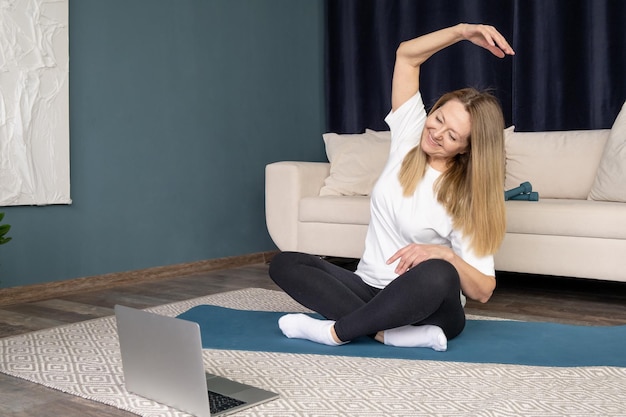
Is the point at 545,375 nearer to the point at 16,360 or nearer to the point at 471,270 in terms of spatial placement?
the point at 471,270

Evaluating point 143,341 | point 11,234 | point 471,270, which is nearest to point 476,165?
point 471,270

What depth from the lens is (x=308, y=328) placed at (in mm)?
2162

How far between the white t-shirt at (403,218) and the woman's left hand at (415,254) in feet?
0.31

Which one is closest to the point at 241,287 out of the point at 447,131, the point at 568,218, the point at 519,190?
the point at 519,190

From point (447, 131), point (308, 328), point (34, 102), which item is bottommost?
point (308, 328)

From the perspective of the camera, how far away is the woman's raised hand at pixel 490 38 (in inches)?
75.7

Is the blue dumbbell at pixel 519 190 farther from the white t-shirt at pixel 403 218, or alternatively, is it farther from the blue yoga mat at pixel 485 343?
the white t-shirt at pixel 403 218

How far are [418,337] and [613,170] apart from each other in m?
1.69

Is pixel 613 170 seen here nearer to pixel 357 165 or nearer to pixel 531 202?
pixel 531 202

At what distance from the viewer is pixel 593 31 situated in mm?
3996

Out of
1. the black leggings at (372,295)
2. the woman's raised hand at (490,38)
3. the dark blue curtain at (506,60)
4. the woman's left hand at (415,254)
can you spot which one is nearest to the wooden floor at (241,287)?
the black leggings at (372,295)

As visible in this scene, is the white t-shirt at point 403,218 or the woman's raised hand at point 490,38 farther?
the white t-shirt at point 403,218

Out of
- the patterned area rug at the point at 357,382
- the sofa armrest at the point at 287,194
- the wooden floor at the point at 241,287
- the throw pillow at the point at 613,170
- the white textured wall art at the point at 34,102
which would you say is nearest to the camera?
the patterned area rug at the point at 357,382

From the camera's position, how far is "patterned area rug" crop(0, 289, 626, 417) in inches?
62.6
